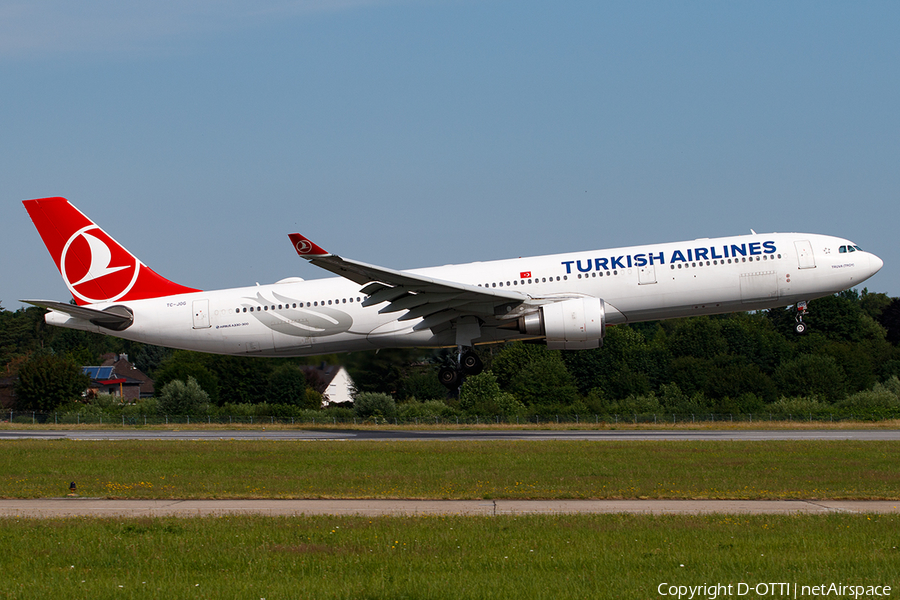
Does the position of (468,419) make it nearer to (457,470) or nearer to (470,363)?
(470,363)

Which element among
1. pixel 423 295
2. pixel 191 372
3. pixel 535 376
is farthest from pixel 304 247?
pixel 535 376

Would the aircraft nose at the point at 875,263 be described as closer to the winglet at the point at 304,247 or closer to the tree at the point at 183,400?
the winglet at the point at 304,247

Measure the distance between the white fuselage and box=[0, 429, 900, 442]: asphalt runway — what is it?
3.85m

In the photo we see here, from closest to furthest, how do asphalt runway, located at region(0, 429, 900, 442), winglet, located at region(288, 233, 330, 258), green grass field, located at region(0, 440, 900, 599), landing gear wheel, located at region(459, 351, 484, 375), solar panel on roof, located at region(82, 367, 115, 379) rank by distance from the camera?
green grass field, located at region(0, 440, 900, 599) → winglet, located at region(288, 233, 330, 258) → landing gear wheel, located at region(459, 351, 484, 375) → asphalt runway, located at region(0, 429, 900, 442) → solar panel on roof, located at region(82, 367, 115, 379)

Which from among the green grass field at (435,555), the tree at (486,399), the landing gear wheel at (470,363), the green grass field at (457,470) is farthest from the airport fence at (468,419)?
the green grass field at (435,555)

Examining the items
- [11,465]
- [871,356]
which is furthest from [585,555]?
[871,356]

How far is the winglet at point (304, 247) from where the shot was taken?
28969mm

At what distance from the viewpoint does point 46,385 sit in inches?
2675

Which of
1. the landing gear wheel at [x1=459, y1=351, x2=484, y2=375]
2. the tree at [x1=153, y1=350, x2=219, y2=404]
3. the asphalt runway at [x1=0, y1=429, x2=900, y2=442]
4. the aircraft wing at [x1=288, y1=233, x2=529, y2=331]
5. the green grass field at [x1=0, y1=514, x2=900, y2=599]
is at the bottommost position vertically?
the green grass field at [x1=0, y1=514, x2=900, y2=599]

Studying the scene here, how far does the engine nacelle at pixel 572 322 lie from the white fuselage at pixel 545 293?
0.83 meters

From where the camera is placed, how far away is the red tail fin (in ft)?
122

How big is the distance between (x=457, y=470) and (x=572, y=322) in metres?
9.98

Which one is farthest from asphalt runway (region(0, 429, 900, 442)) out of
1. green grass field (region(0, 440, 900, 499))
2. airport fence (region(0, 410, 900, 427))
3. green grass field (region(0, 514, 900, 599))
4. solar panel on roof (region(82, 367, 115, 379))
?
solar panel on roof (region(82, 367, 115, 379))

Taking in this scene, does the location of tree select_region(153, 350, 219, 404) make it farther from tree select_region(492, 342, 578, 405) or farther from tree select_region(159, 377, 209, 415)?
tree select_region(492, 342, 578, 405)
